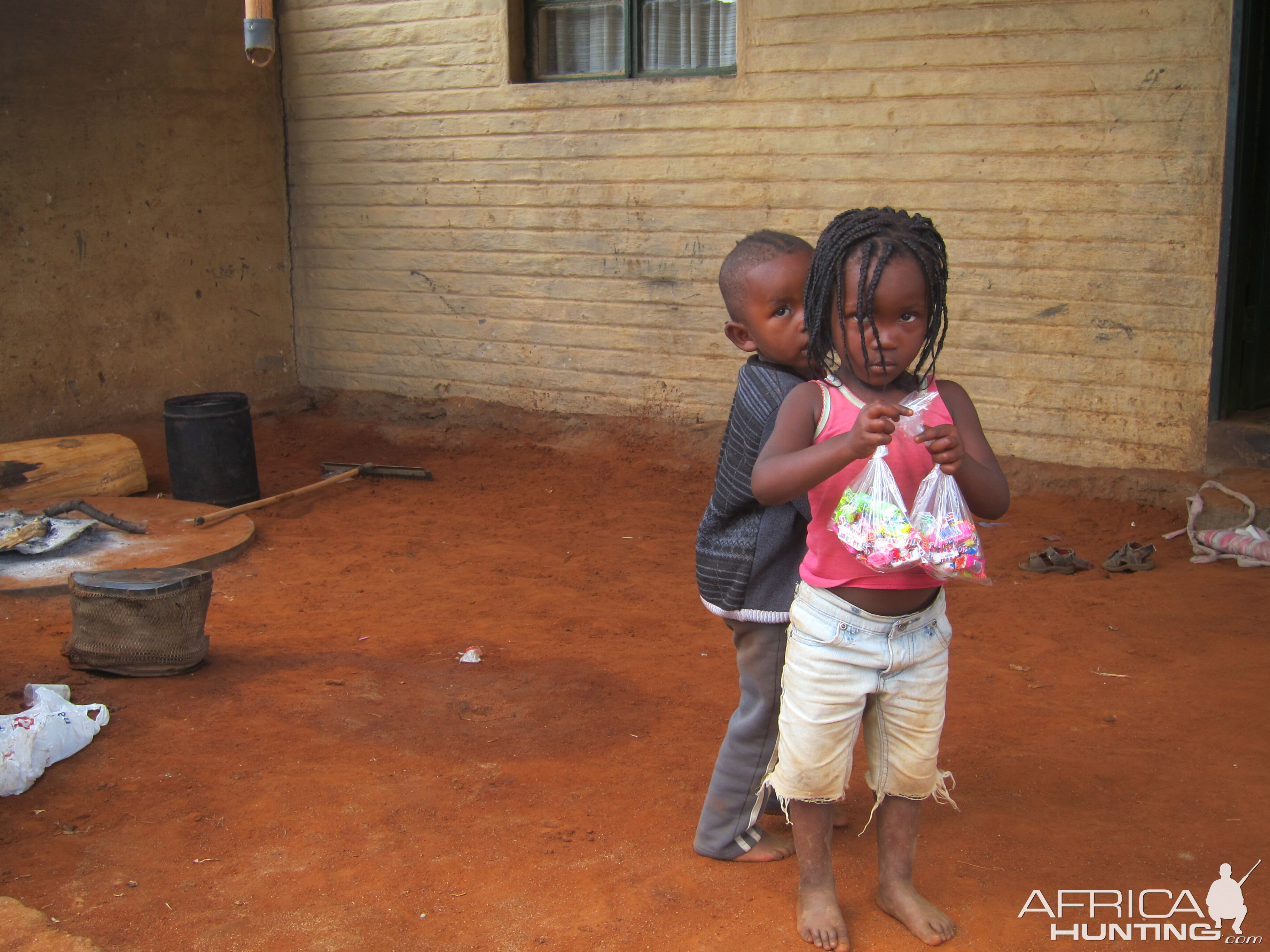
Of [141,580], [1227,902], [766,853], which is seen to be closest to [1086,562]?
[1227,902]

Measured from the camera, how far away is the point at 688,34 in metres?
7.58

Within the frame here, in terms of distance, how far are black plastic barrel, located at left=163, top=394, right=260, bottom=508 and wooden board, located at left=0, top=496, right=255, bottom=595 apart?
0.31 m

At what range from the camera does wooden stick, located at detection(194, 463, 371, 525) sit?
6227 mm

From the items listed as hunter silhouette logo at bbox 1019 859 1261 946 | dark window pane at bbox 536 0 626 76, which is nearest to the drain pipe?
dark window pane at bbox 536 0 626 76

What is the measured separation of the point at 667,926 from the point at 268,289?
7902 millimetres

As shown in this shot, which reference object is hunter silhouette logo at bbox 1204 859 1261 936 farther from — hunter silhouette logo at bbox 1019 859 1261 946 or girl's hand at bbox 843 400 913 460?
girl's hand at bbox 843 400 913 460

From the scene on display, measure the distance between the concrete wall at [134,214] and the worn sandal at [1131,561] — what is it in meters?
6.77

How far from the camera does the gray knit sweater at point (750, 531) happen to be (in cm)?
251

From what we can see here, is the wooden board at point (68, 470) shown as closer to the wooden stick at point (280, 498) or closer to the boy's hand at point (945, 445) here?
the wooden stick at point (280, 498)

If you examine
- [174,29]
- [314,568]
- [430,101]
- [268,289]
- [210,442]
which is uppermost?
[174,29]

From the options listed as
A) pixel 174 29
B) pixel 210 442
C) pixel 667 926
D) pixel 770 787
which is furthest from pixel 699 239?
pixel 667 926

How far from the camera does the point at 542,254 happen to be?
830 centimetres

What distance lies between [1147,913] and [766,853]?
2.91 feet

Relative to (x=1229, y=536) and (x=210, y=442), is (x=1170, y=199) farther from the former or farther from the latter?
(x=210, y=442)
